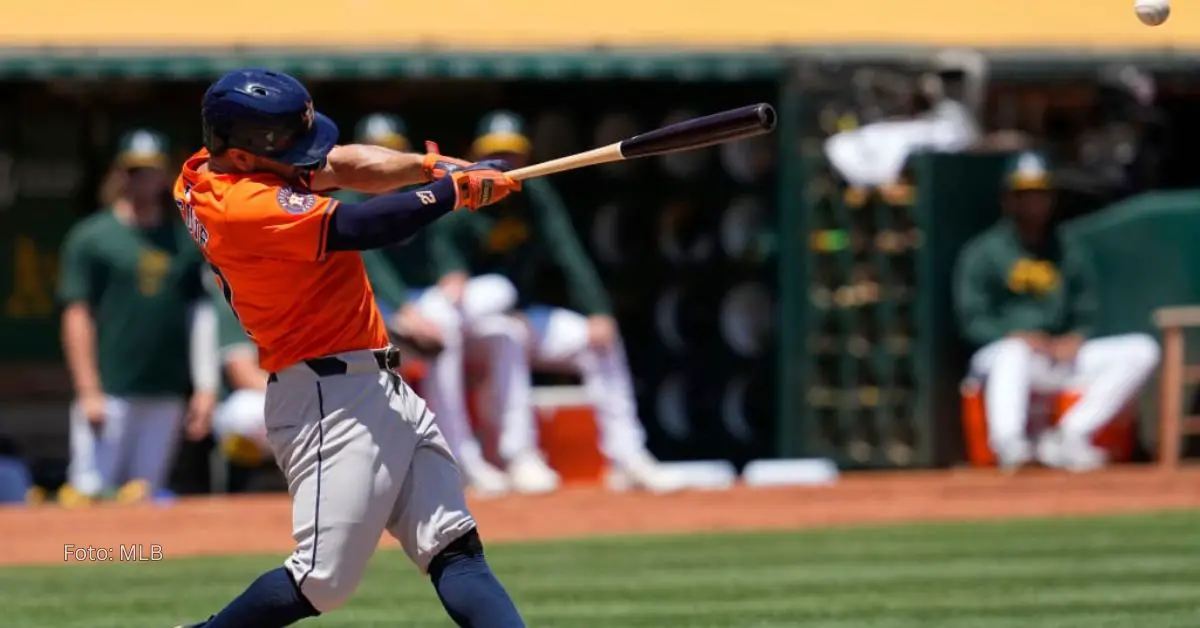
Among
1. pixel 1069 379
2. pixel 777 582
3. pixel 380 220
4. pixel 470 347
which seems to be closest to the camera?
pixel 380 220

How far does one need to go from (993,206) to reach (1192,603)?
552 cm

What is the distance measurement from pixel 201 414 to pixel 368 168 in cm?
511

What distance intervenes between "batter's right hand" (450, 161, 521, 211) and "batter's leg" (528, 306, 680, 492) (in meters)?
5.67

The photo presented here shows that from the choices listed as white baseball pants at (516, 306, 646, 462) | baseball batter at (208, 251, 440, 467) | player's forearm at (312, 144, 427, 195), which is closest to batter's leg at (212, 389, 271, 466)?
baseball batter at (208, 251, 440, 467)

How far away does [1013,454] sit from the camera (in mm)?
10891

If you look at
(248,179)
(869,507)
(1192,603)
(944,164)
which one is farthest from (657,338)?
(248,179)

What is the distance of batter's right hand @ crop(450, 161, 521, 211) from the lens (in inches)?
194

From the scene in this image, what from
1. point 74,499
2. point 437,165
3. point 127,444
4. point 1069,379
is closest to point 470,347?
point 127,444

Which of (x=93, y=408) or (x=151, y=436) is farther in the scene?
(x=151, y=436)

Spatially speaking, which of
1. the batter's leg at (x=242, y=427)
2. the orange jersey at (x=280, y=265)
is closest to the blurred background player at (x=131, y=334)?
the batter's leg at (x=242, y=427)

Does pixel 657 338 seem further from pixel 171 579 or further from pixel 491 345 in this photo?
pixel 171 579

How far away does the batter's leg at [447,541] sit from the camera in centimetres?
483

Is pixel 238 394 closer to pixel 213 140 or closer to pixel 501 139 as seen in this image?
pixel 501 139

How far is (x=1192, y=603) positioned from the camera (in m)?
6.58
